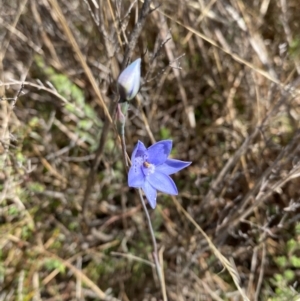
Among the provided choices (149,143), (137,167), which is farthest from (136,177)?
(149,143)

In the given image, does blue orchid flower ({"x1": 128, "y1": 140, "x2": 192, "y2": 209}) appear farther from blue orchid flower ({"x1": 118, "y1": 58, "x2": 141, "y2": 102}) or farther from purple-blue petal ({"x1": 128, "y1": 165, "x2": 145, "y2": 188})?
blue orchid flower ({"x1": 118, "y1": 58, "x2": 141, "y2": 102})

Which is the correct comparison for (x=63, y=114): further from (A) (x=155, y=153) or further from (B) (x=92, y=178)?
(A) (x=155, y=153)

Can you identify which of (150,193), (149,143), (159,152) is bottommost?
(150,193)

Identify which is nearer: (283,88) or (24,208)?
(283,88)

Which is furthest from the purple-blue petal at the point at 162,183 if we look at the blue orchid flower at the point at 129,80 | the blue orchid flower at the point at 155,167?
the blue orchid flower at the point at 129,80

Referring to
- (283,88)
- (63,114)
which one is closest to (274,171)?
(283,88)

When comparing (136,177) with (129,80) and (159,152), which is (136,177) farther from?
(129,80)

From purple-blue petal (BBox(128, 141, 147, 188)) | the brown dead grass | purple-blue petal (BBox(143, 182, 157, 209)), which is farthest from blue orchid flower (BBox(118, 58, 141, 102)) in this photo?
the brown dead grass
